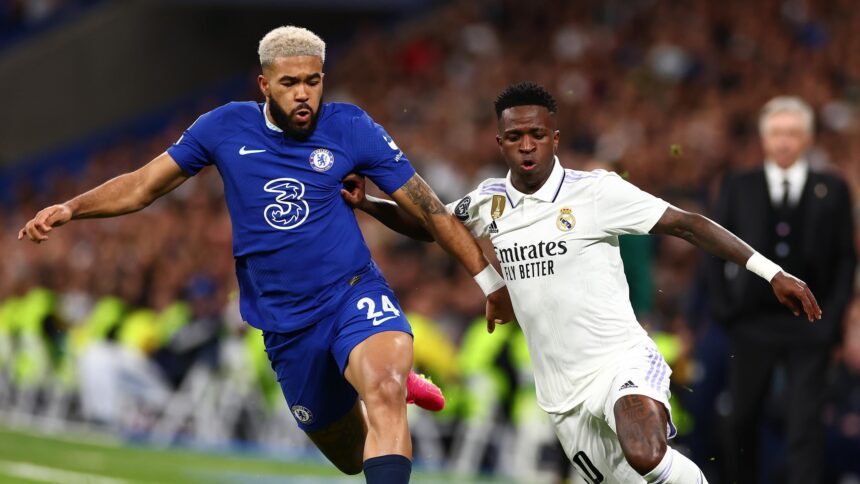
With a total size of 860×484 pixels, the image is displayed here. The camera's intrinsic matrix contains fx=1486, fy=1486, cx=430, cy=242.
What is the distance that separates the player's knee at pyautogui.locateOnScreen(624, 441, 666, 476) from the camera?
593cm

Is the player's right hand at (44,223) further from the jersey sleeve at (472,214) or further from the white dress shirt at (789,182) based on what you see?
the white dress shirt at (789,182)

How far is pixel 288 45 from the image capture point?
631 centimetres

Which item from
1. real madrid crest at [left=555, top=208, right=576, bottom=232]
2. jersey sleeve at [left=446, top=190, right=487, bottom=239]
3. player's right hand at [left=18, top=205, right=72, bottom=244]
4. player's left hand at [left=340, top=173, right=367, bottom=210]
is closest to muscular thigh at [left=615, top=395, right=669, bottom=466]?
real madrid crest at [left=555, top=208, right=576, bottom=232]

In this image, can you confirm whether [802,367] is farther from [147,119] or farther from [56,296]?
[147,119]

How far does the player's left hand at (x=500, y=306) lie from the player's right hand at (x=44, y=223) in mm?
1871

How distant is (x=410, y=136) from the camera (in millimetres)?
18516

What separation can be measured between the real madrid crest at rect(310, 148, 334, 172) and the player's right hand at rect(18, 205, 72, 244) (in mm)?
1064

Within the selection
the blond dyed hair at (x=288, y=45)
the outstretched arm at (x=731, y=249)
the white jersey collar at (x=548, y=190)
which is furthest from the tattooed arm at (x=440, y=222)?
the outstretched arm at (x=731, y=249)

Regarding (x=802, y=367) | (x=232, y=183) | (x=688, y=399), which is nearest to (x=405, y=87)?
(x=688, y=399)

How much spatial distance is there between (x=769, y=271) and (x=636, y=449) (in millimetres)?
909

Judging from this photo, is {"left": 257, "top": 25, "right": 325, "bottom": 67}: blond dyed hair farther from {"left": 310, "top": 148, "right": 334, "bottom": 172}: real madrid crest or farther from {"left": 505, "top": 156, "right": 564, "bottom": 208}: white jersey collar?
{"left": 505, "top": 156, "right": 564, "bottom": 208}: white jersey collar

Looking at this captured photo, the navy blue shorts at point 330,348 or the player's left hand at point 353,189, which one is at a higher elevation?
the player's left hand at point 353,189

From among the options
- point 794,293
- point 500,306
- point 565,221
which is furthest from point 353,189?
point 794,293

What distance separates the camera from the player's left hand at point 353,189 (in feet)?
21.6
